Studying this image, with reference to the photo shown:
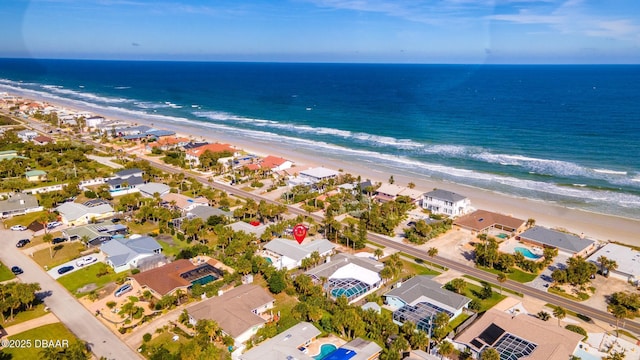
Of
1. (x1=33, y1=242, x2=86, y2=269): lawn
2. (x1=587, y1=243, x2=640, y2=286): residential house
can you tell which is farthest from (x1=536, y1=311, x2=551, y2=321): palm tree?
(x1=33, y1=242, x2=86, y2=269): lawn

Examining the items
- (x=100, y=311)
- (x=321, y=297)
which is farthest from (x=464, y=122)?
(x=100, y=311)

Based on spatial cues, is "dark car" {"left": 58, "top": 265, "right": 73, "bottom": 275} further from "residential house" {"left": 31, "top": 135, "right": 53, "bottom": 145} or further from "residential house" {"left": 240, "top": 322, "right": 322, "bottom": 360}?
"residential house" {"left": 31, "top": 135, "right": 53, "bottom": 145}

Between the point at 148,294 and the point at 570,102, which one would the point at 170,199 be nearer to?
the point at 148,294

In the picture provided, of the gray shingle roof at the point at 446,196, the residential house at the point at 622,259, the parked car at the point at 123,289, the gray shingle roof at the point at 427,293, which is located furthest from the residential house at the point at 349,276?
the residential house at the point at 622,259

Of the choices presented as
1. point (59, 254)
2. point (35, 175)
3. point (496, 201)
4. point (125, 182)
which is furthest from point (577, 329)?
point (35, 175)

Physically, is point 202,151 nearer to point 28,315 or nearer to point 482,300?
point 28,315

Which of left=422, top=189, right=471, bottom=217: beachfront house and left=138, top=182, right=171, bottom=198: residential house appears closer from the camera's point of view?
left=422, top=189, right=471, bottom=217: beachfront house
